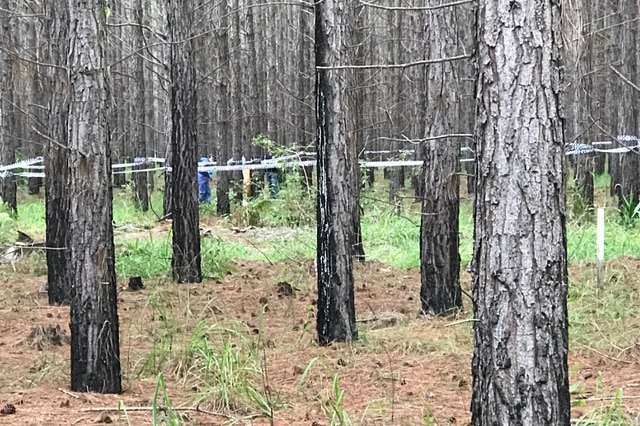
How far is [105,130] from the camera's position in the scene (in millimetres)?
5430

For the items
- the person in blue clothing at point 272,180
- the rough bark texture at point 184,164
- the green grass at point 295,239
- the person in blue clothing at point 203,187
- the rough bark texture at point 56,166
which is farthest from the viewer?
the person in blue clothing at point 203,187

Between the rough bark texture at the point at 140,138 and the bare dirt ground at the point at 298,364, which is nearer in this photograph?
the bare dirt ground at the point at 298,364

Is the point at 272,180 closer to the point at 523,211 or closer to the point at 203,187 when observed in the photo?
the point at 203,187

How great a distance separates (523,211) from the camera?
347cm

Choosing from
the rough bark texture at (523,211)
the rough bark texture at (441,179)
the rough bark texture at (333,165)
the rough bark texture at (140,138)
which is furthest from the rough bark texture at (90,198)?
the rough bark texture at (140,138)

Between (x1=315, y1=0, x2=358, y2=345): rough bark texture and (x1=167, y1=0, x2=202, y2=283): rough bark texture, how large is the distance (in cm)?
399

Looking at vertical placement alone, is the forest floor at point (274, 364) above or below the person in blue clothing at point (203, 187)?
below

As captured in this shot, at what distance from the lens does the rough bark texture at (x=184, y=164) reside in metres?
10.7

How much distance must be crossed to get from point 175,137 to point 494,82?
780cm

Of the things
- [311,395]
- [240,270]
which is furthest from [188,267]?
[311,395]

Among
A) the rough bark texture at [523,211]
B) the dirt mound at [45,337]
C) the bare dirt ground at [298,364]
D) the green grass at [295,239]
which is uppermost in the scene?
the rough bark texture at [523,211]

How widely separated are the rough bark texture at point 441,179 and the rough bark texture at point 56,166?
3533mm

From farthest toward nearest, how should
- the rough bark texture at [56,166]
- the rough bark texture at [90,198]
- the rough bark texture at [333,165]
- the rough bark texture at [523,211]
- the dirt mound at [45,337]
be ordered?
the rough bark texture at [56,166], the dirt mound at [45,337], the rough bark texture at [333,165], the rough bark texture at [90,198], the rough bark texture at [523,211]

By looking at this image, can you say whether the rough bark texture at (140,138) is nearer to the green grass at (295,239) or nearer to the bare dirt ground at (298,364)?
the green grass at (295,239)
